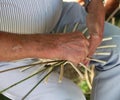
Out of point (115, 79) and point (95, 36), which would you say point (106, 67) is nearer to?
point (115, 79)

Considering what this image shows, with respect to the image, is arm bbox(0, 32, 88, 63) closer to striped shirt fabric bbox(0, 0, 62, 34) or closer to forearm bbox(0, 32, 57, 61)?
forearm bbox(0, 32, 57, 61)

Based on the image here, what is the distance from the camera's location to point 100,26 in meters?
1.11

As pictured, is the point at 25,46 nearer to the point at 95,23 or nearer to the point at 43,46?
the point at 43,46

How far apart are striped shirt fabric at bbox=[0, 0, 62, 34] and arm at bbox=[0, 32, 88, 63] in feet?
0.48

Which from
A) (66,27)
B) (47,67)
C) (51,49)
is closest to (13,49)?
(51,49)

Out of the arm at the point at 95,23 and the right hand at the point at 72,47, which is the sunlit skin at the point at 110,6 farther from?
the right hand at the point at 72,47

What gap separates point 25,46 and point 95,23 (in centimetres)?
28

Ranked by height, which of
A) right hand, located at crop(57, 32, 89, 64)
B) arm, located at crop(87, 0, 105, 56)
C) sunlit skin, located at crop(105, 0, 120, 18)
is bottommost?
right hand, located at crop(57, 32, 89, 64)

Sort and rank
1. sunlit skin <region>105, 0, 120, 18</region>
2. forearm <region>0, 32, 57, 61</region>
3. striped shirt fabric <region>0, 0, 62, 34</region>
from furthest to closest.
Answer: sunlit skin <region>105, 0, 120, 18</region> → striped shirt fabric <region>0, 0, 62, 34</region> → forearm <region>0, 32, 57, 61</region>

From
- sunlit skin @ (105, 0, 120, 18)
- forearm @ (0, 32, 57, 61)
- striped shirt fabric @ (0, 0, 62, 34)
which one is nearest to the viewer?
forearm @ (0, 32, 57, 61)

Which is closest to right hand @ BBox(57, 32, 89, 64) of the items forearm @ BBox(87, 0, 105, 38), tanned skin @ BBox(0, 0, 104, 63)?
tanned skin @ BBox(0, 0, 104, 63)

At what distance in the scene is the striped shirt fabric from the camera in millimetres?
1058

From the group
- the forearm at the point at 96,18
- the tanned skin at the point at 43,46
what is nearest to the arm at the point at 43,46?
the tanned skin at the point at 43,46

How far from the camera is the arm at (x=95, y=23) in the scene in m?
1.08
